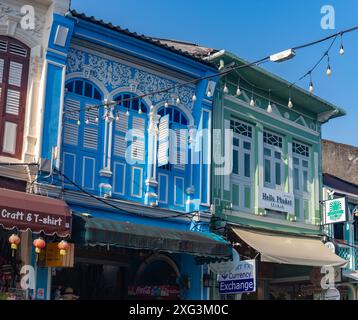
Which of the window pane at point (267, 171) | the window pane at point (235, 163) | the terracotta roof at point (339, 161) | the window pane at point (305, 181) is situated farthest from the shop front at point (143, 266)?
the terracotta roof at point (339, 161)

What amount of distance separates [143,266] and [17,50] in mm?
5503

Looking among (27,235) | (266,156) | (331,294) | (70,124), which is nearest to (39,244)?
(27,235)

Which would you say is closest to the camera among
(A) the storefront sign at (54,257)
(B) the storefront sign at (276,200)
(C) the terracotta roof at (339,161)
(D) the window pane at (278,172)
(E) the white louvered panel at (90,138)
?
(A) the storefront sign at (54,257)

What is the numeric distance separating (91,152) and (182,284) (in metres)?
3.82

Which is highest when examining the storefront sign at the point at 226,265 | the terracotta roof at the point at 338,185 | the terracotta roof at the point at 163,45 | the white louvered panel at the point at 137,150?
the terracotta roof at the point at 163,45

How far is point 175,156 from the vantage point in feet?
45.6

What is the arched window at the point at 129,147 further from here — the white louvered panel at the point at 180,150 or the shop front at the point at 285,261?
the shop front at the point at 285,261

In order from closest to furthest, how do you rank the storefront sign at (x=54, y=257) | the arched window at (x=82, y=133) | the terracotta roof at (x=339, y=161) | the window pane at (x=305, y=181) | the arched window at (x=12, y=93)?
1. the storefront sign at (x=54, y=257)
2. the arched window at (x=12, y=93)
3. the arched window at (x=82, y=133)
4. the window pane at (x=305, y=181)
5. the terracotta roof at (x=339, y=161)

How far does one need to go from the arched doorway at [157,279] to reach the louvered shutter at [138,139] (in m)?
2.36

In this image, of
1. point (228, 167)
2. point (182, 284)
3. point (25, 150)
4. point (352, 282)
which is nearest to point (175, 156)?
point (228, 167)

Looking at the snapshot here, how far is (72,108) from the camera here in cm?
1232

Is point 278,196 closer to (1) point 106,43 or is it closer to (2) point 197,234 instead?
(2) point 197,234

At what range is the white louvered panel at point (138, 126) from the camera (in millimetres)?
13383
